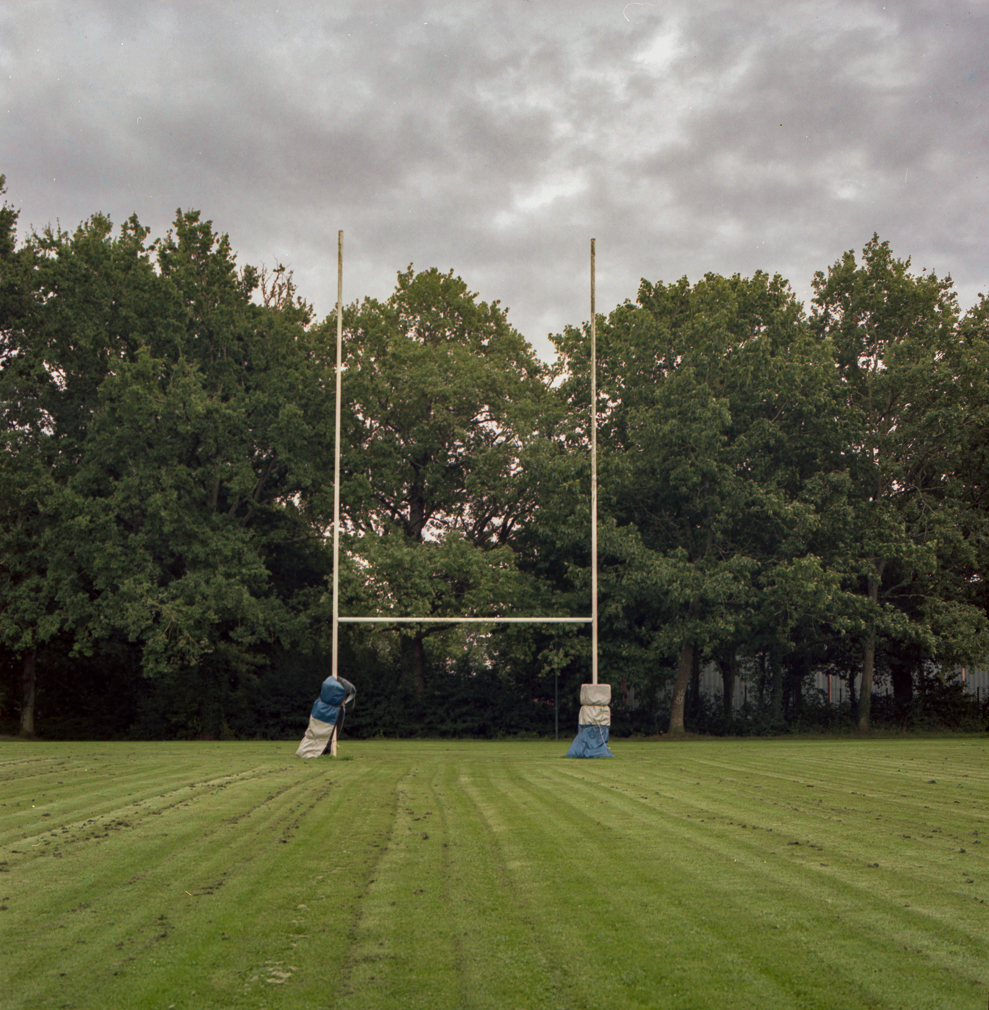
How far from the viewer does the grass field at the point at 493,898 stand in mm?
4059

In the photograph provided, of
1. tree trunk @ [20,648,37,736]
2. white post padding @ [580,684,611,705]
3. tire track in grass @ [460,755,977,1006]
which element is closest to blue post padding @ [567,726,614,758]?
white post padding @ [580,684,611,705]

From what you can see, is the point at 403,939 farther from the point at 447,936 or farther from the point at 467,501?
the point at 467,501

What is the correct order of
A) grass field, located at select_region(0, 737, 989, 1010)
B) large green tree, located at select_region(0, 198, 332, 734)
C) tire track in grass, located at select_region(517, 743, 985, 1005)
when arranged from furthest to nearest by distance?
large green tree, located at select_region(0, 198, 332, 734) → tire track in grass, located at select_region(517, 743, 985, 1005) → grass field, located at select_region(0, 737, 989, 1010)

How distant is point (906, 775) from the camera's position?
1277 cm

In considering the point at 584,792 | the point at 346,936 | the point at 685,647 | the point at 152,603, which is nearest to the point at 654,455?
the point at 685,647

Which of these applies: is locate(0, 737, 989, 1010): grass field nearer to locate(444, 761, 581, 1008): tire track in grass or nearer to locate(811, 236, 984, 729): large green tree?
locate(444, 761, 581, 1008): tire track in grass

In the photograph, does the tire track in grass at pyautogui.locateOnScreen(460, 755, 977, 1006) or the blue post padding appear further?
the blue post padding

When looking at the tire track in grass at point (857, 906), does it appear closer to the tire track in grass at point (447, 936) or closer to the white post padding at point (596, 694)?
the tire track in grass at point (447, 936)

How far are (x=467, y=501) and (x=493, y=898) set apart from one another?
2460cm

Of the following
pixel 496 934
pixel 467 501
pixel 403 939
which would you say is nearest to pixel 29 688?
pixel 467 501

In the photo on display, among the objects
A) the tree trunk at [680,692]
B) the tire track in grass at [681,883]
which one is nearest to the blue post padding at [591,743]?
the tire track in grass at [681,883]

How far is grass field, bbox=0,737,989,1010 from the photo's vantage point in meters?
4.06

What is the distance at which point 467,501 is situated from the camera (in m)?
30.0

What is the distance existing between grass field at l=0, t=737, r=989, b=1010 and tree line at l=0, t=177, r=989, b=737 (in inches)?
574
